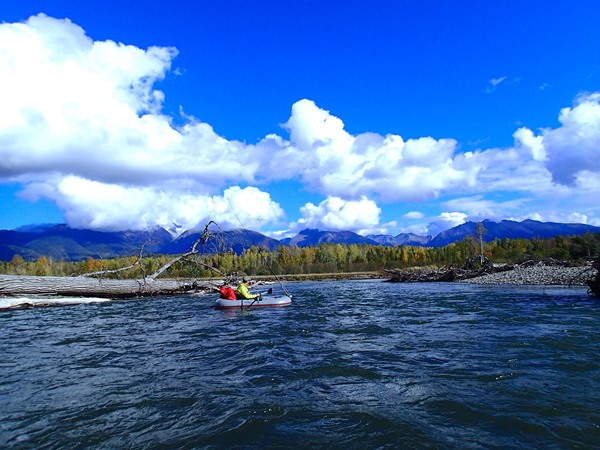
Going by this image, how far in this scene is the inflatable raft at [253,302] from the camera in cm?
2484

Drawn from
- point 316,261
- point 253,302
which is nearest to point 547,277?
point 253,302

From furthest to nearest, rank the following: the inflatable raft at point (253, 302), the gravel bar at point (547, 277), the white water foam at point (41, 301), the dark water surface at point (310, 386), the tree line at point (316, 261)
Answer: the tree line at point (316, 261) → the gravel bar at point (547, 277) → the inflatable raft at point (253, 302) → the white water foam at point (41, 301) → the dark water surface at point (310, 386)

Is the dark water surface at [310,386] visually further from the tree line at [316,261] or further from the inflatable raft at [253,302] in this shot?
the tree line at [316,261]

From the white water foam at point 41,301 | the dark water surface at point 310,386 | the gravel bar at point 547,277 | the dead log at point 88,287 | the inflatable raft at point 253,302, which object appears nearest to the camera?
the dark water surface at point 310,386

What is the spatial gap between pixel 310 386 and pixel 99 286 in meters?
26.1

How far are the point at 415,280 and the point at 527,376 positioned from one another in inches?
1942

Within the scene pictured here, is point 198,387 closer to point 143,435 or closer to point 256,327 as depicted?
point 143,435

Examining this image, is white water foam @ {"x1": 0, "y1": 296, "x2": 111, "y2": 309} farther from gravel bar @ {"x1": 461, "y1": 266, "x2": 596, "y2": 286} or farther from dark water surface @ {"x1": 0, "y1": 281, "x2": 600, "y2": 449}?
gravel bar @ {"x1": 461, "y1": 266, "x2": 596, "y2": 286}

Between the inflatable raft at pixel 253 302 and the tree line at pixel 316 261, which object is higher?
the tree line at pixel 316 261

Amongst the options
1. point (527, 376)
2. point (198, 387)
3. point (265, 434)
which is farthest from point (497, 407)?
point (198, 387)

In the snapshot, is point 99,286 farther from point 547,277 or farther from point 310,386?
point 547,277

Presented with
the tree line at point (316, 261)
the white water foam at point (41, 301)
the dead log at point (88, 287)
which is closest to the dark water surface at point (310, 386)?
the white water foam at point (41, 301)

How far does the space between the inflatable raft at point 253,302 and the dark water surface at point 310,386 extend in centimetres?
804

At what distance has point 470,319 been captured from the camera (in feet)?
57.4
